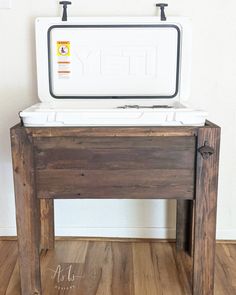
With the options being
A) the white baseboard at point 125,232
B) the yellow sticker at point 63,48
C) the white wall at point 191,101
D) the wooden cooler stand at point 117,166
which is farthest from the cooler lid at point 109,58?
the white baseboard at point 125,232

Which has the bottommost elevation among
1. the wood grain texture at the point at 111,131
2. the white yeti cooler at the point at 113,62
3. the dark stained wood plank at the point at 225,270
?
the dark stained wood plank at the point at 225,270

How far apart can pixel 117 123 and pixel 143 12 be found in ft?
2.19

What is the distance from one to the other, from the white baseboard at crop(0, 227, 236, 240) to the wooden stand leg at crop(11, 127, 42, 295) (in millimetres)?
532

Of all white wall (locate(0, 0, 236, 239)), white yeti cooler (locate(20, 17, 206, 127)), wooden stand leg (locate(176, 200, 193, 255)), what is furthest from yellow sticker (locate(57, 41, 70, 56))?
wooden stand leg (locate(176, 200, 193, 255))

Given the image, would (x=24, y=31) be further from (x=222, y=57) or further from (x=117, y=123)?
(x=222, y=57)

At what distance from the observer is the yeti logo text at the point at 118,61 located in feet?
5.25

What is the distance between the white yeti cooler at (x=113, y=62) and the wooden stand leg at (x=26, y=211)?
358mm

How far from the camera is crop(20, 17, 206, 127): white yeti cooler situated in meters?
1.58

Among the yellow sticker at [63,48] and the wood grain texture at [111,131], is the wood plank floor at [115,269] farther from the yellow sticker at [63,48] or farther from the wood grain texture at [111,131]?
the yellow sticker at [63,48]

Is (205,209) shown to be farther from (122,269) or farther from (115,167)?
(122,269)

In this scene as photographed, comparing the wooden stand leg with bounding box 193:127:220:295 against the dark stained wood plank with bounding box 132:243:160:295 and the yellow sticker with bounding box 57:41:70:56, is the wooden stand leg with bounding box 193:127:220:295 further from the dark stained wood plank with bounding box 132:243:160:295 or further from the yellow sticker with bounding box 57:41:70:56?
the yellow sticker with bounding box 57:41:70:56

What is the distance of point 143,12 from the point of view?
64.7 inches

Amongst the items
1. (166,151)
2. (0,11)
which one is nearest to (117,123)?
(166,151)

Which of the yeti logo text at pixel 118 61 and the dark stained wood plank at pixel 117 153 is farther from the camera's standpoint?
the yeti logo text at pixel 118 61
